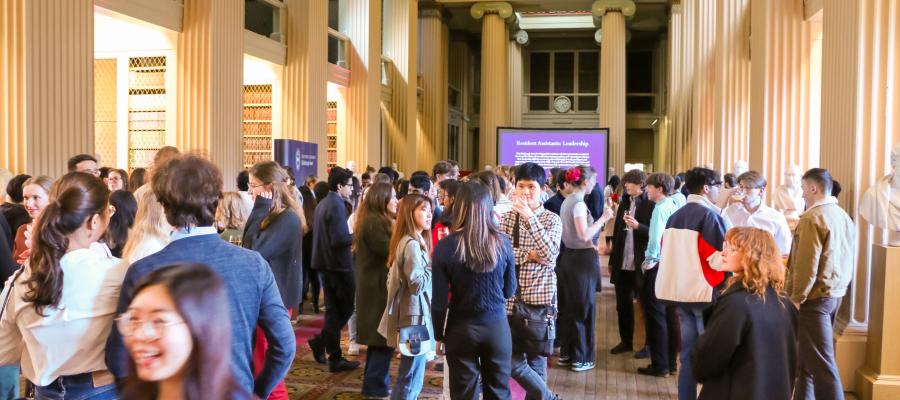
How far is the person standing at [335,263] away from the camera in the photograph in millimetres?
5555

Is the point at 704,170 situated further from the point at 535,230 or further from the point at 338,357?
the point at 338,357

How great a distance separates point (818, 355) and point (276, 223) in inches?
128

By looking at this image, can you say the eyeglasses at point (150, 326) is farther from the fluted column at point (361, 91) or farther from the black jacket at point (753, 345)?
the fluted column at point (361, 91)

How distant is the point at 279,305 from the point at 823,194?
3.53 m

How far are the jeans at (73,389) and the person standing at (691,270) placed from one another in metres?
3.15

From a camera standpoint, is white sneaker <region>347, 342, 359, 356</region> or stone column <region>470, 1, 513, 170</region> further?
stone column <region>470, 1, 513, 170</region>

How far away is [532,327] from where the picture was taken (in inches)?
160

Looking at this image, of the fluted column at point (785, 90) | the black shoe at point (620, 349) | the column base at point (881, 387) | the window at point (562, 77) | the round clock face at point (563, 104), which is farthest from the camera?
the window at point (562, 77)

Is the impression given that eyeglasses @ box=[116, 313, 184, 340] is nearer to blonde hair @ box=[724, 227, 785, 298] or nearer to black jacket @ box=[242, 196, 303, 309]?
blonde hair @ box=[724, 227, 785, 298]

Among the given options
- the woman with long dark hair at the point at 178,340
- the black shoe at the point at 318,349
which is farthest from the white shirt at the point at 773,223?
the woman with long dark hair at the point at 178,340

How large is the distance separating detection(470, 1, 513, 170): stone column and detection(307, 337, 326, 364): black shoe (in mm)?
15417

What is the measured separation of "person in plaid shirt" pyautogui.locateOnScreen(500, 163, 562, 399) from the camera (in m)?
4.12

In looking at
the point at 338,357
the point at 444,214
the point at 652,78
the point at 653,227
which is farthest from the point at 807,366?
the point at 652,78

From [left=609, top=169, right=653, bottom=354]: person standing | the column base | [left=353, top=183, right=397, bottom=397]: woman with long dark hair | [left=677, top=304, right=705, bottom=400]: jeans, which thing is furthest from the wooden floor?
[left=353, top=183, right=397, bottom=397]: woman with long dark hair
